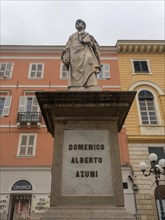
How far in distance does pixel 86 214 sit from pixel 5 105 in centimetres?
1638

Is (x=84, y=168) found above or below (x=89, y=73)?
below

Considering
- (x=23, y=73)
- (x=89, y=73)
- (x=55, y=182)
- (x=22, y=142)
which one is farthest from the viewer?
(x=23, y=73)

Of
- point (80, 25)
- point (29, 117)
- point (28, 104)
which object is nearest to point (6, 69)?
point (28, 104)

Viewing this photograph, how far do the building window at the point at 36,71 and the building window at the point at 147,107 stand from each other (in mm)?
8616

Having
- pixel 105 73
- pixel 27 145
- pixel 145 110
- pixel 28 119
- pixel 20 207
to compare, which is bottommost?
pixel 20 207

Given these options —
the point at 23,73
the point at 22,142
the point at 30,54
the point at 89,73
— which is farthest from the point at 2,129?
the point at 89,73

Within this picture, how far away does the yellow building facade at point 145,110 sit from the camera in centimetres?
1520

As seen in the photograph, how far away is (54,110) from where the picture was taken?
4242 millimetres

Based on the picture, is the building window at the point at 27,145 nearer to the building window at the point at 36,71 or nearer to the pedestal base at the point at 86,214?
the building window at the point at 36,71

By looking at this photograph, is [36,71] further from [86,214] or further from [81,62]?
[86,214]

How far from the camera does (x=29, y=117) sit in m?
17.9

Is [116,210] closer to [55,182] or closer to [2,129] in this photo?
[55,182]

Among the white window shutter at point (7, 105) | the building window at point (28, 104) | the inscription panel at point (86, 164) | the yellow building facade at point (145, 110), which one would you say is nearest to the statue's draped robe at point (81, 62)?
the inscription panel at point (86, 164)

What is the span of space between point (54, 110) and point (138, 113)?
581 inches
